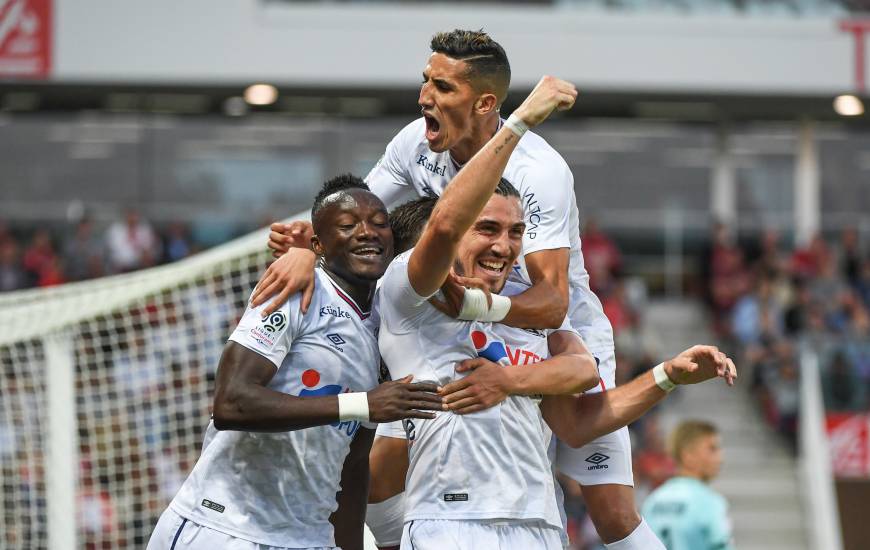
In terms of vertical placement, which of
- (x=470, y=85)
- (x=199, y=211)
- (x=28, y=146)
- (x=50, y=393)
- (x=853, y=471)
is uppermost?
(x=28, y=146)

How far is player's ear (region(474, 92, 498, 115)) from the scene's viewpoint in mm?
4750

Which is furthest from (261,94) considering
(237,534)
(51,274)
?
(237,534)

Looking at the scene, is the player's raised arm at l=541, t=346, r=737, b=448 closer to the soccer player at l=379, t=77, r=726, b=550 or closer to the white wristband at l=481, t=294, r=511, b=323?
the soccer player at l=379, t=77, r=726, b=550

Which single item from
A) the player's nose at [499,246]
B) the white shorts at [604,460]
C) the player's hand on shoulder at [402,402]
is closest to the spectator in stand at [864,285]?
the white shorts at [604,460]

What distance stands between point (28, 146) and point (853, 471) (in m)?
13.0

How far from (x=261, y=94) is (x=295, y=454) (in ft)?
44.8

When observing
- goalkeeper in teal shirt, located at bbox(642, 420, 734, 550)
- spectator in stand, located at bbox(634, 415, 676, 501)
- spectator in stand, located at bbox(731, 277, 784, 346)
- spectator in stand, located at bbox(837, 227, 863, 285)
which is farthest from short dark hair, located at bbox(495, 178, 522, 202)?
spectator in stand, located at bbox(837, 227, 863, 285)

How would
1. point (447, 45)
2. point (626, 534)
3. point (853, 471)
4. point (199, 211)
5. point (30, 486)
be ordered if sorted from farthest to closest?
1. point (199, 211)
2. point (853, 471)
3. point (30, 486)
4. point (626, 534)
5. point (447, 45)

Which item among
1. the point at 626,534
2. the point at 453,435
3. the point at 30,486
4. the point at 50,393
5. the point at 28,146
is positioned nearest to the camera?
the point at 453,435

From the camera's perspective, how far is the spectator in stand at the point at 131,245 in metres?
16.4

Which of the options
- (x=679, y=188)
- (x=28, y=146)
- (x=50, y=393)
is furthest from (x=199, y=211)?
(x=50, y=393)

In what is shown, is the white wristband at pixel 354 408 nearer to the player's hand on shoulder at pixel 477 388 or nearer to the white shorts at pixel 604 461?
the player's hand on shoulder at pixel 477 388

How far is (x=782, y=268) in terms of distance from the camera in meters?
17.4

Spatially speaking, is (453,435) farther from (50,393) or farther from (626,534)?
(50,393)
